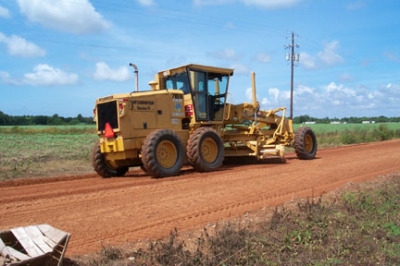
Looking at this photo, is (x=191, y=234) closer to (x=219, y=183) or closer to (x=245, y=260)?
(x=245, y=260)

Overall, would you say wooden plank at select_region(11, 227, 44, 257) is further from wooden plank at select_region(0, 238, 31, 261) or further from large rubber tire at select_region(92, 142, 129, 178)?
large rubber tire at select_region(92, 142, 129, 178)

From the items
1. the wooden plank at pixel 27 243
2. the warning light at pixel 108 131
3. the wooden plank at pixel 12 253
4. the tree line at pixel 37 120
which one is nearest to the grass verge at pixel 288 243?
the wooden plank at pixel 27 243

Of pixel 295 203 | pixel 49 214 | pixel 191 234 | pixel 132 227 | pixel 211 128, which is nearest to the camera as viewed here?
pixel 191 234

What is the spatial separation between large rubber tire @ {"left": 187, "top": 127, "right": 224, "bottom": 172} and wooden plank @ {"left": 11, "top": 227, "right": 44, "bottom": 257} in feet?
25.3

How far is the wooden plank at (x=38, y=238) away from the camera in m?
4.16

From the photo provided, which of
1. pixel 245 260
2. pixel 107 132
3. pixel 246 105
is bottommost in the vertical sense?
pixel 245 260

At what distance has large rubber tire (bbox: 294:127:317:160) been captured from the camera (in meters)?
15.6

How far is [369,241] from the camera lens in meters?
5.38

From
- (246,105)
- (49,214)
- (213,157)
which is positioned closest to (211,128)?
(213,157)

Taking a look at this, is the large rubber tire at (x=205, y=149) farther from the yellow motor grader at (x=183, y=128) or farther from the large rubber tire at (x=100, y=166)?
the large rubber tire at (x=100, y=166)

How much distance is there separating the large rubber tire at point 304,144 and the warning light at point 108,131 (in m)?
7.23

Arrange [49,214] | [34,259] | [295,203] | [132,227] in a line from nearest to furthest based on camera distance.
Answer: [34,259] < [132,227] < [49,214] < [295,203]

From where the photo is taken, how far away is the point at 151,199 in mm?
8203

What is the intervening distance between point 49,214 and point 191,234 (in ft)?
8.82
